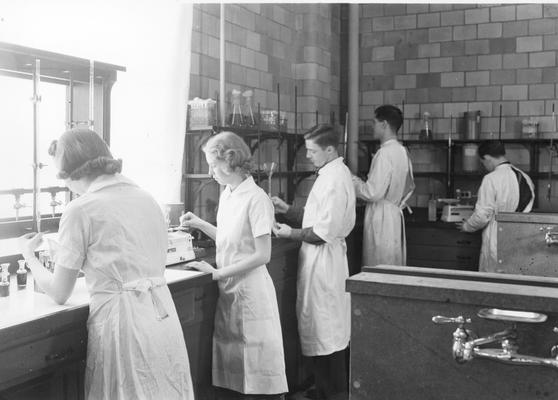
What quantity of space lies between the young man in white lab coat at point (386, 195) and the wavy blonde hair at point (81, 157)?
294cm

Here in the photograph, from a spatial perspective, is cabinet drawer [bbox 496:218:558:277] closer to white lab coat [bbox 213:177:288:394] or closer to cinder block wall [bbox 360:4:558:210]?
white lab coat [bbox 213:177:288:394]

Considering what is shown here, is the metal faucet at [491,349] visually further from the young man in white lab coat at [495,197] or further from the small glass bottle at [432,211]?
the small glass bottle at [432,211]

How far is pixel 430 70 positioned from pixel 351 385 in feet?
17.1

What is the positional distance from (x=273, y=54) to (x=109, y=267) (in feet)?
11.6

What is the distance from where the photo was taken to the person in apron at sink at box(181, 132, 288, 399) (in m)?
2.90

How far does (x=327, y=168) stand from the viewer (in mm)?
3719

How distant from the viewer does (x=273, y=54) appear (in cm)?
529

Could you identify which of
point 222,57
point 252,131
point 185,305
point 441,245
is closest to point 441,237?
point 441,245

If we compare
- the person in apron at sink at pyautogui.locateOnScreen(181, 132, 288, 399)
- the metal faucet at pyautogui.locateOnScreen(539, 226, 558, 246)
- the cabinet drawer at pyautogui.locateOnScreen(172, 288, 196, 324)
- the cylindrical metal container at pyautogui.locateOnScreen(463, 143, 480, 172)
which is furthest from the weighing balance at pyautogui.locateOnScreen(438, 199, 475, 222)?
the cabinet drawer at pyautogui.locateOnScreen(172, 288, 196, 324)

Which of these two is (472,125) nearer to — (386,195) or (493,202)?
(493,202)

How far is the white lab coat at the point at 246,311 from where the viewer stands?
295 centimetres

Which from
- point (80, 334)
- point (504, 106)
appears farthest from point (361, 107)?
point (80, 334)

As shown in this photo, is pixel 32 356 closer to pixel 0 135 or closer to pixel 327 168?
pixel 0 135

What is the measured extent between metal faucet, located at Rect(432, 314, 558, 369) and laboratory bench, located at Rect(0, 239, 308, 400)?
1177mm
